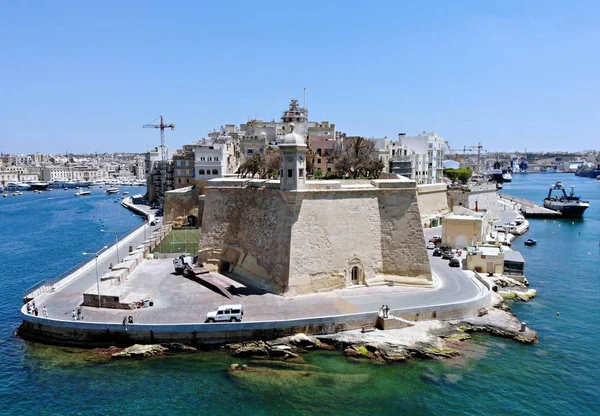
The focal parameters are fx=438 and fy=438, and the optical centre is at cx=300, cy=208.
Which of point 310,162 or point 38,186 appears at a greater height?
point 310,162

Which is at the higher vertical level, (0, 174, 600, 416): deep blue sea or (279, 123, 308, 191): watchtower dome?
(279, 123, 308, 191): watchtower dome

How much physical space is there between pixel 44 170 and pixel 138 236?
126 m

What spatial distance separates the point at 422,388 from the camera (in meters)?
17.2

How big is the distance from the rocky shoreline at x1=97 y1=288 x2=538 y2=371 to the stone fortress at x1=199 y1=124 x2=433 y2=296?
4239mm

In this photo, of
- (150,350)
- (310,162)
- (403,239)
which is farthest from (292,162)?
(310,162)

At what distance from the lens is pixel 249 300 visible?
2355 centimetres

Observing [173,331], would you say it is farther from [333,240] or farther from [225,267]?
[225,267]

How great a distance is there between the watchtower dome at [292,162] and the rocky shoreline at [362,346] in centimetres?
820

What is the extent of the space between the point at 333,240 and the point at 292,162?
16.6ft

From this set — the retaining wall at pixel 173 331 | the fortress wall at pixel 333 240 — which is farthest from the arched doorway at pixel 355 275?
the retaining wall at pixel 173 331

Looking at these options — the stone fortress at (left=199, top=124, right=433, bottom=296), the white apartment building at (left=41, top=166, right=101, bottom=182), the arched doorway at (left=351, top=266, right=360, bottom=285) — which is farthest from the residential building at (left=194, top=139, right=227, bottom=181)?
the white apartment building at (left=41, top=166, right=101, bottom=182)

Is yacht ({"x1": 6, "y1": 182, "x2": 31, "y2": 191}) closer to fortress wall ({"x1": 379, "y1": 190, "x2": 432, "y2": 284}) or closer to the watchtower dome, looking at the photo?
the watchtower dome

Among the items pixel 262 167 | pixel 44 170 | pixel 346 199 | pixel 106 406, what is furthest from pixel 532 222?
pixel 44 170

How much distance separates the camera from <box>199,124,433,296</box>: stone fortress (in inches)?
945
